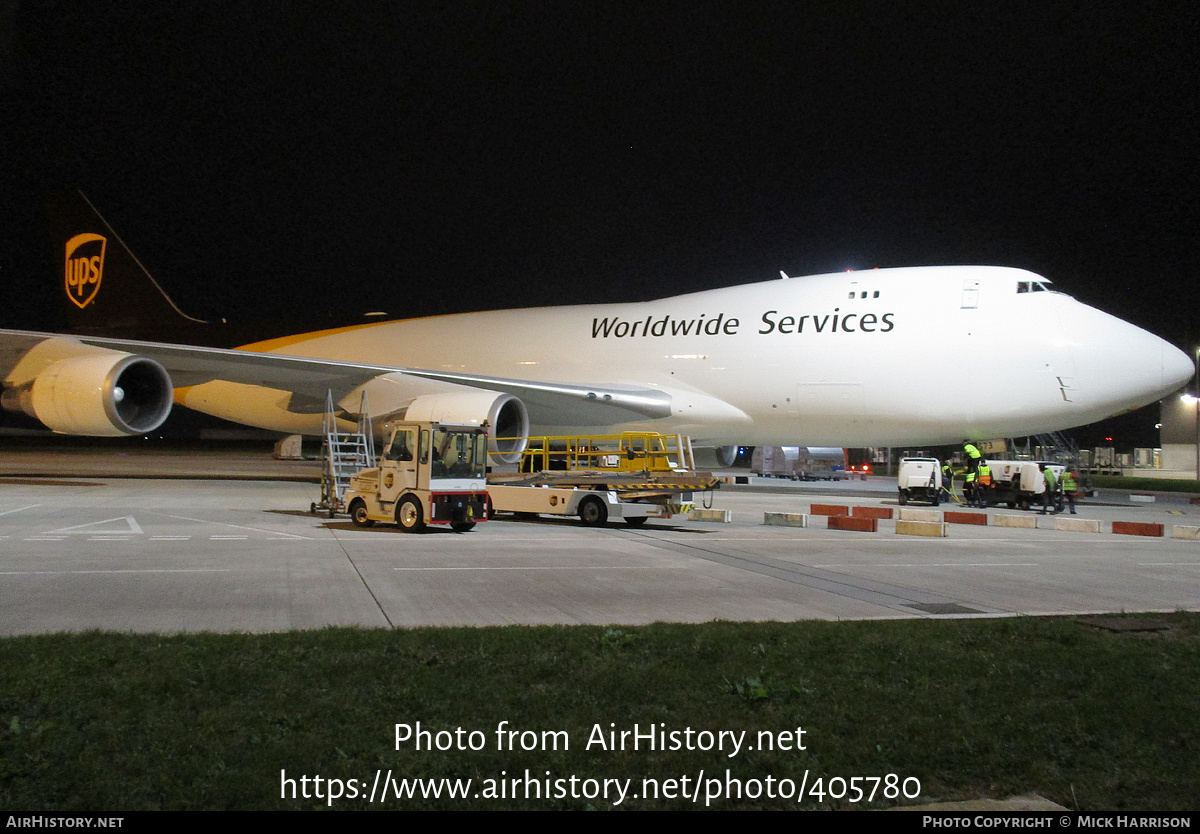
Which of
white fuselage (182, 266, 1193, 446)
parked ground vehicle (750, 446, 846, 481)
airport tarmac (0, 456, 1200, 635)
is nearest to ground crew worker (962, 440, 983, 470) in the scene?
white fuselage (182, 266, 1193, 446)

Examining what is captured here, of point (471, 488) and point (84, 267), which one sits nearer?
point (471, 488)

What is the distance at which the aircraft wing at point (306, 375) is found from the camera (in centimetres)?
1692

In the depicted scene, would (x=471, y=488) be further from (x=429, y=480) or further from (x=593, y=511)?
(x=593, y=511)

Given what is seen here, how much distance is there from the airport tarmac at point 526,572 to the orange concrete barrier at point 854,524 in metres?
0.26

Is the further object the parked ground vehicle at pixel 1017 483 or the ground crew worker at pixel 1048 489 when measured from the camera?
the parked ground vehicle at pixel 1017 483

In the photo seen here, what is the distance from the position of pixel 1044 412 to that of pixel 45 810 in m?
16.8

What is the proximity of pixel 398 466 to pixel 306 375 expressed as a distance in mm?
7222

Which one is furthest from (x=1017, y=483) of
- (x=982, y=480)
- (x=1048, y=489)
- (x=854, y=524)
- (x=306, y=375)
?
(x=306, y=375)

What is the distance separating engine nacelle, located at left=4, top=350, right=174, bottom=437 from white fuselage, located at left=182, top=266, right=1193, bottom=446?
25.1 ft

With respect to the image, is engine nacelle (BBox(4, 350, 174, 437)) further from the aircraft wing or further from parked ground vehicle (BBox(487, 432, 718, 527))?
parked ground vehicle (BBox(487, 432, 718, 527))

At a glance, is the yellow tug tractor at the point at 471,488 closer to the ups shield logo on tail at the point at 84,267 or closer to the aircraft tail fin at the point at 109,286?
the aircraft tail fin at the point at 109,286

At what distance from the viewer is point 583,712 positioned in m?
3.89

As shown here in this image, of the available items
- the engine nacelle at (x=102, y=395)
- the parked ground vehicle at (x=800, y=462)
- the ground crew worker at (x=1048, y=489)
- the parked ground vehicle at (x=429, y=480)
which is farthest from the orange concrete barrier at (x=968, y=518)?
the parked ground vehicle at (x=800, y=462)

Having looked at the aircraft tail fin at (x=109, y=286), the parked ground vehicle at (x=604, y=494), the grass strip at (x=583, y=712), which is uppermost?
the aircraft tail fin at (x=109, y=286)
